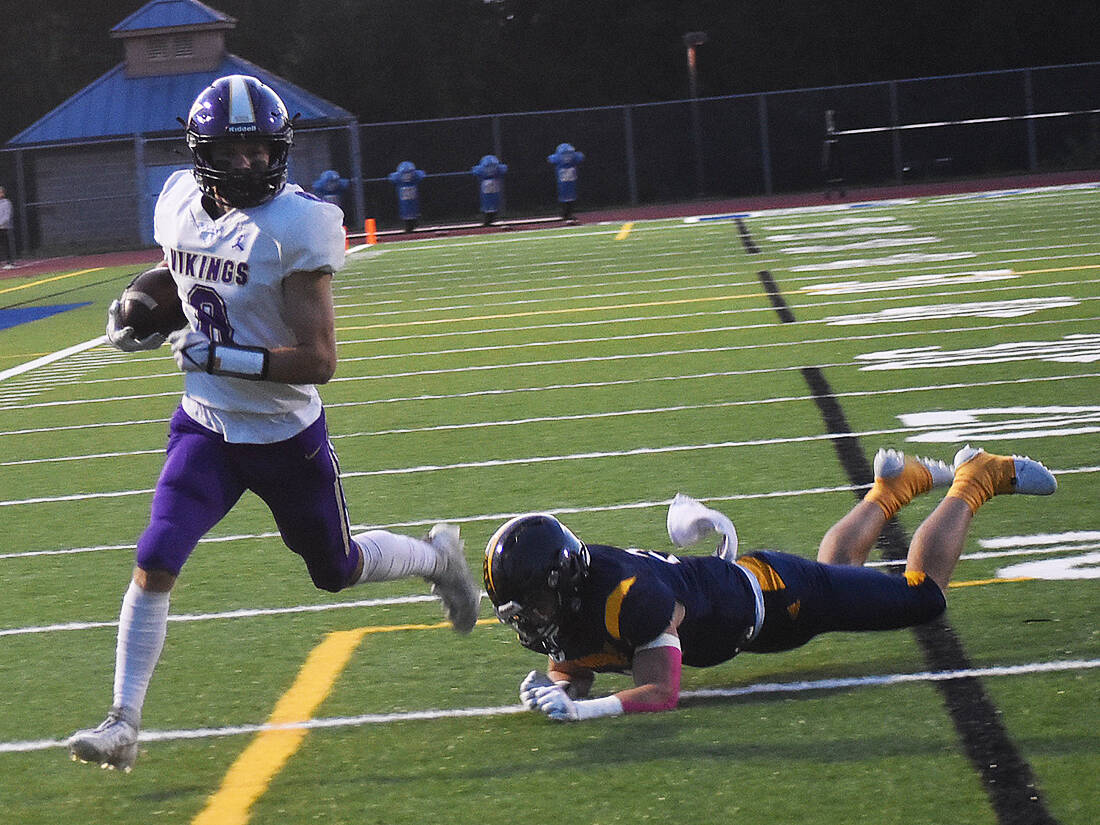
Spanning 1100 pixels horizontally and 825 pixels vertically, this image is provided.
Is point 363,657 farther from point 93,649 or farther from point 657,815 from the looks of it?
point 657,815

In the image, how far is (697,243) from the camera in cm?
2008

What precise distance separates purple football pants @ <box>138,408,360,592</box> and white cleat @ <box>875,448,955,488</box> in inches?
69.3

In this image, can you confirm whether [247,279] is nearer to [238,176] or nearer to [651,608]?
[238,176]

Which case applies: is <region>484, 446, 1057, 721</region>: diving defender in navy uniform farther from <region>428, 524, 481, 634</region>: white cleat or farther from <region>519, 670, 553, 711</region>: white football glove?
<region>428, 524, 481, 634</region>: white cleat

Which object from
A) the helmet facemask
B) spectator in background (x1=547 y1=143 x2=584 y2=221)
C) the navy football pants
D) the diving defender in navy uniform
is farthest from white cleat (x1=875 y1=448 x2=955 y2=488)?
spectator in background (x1=547 y1=143 x2=584 y2=221)

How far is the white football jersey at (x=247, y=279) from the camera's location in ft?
13.2

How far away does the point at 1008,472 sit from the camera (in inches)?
195

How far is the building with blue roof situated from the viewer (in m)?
30.3

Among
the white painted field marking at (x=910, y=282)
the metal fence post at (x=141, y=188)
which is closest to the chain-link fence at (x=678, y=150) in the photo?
the metal fence post at (x=141, y=188)

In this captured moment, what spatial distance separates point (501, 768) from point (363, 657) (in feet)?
3.52

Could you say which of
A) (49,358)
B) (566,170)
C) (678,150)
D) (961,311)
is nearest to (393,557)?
(961,311)

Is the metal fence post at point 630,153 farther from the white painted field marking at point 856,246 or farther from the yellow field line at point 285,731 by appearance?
the yellow field line at point 285,731

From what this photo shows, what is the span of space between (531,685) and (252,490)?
93 cm

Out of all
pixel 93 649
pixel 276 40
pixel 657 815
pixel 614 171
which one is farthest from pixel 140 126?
pixel 657 815
